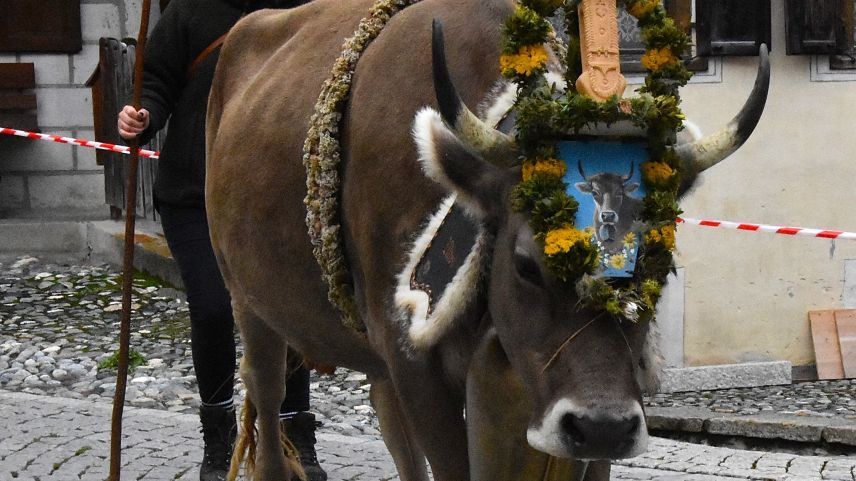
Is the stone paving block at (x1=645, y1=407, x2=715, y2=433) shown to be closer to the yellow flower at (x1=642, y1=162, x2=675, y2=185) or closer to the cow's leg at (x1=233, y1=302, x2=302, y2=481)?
the cow's leg at (x1=233, y1=302, x2=302, y2=481)

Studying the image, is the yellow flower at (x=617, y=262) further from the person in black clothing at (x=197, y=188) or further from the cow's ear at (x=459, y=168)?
the person in black clothing at (x=197, y=188)

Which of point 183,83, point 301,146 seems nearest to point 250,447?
point 183,83

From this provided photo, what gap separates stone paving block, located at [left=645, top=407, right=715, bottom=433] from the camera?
731 cm

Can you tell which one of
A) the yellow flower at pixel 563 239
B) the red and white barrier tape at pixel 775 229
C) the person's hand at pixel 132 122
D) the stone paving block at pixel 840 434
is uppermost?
the yellow flower at pixel 563 239

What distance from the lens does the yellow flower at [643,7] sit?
11.0 feet

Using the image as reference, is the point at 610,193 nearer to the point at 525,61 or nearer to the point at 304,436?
the point at 525,61

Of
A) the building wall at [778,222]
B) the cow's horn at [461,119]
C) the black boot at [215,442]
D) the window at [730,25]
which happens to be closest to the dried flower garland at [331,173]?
the cow's horn at [461,119]

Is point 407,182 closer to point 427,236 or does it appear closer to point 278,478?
point 427,236

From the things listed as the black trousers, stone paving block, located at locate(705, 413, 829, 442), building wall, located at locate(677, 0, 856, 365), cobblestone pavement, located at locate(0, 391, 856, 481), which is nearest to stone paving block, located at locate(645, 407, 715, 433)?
stone paving block, located at locate(705, 413, 829, 442)

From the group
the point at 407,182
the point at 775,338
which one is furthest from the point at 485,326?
the point at 775,338

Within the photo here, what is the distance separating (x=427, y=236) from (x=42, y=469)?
9.82 feet

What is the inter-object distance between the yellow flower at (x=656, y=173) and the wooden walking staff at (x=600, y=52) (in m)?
0.17

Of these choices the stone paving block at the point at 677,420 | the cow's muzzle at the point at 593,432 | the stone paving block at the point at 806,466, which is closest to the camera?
the cow's muzzle at the point at 593,432

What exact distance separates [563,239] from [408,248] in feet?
1.86
